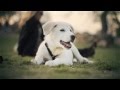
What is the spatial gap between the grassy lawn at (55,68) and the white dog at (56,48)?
9cm

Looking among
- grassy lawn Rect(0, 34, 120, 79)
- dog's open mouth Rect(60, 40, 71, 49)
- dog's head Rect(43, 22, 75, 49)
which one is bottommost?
grassy lawn Rect(0, 34, 120, 79)

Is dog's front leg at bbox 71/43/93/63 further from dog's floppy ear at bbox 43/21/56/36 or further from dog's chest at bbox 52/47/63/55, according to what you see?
dog's floppy ear at bbox 43/21/56/36

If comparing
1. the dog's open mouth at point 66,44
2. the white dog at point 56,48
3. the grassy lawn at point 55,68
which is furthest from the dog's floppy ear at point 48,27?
the grassy lawn at point 55,68

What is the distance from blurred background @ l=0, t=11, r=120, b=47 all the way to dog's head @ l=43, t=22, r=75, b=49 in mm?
80

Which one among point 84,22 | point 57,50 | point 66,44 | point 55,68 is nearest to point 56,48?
point 57,50

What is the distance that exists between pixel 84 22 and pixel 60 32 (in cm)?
39

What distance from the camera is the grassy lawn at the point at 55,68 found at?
151 inches

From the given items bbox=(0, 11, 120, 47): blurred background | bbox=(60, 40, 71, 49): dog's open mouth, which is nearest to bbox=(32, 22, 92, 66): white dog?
bbox=(60, 40, 71, 49): dog's open mouth

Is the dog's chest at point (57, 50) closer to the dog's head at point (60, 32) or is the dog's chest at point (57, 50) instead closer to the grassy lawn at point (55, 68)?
the dog's head at point (60, 32)

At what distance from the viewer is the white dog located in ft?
12.7
